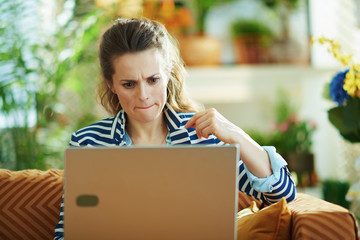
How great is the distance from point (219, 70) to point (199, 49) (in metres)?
0.26

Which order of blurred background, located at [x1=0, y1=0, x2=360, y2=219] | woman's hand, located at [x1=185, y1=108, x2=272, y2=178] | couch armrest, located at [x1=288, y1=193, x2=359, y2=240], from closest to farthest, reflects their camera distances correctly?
1. couch armrest, located at [x1=288, y1=193, x2=359, y2=240]
2. woman's hand, located at [x1=185, y1=108, x2=272, y2=178]
3. blurred background, located at [x1=0, y1=0, x2=360, y2=219]

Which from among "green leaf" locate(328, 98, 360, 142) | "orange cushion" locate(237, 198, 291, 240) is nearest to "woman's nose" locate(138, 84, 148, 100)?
"orange cushion" locate(237, 198, 291, 240)

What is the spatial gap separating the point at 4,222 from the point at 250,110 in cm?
309

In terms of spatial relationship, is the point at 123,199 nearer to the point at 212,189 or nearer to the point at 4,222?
the point at 212,189

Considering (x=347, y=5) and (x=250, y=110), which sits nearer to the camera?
(x=347, y=5)

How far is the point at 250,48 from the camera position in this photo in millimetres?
4363

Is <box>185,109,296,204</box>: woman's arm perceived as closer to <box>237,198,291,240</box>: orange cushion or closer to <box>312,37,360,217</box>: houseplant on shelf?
<box>237,198,291,240</box>: orange cushion

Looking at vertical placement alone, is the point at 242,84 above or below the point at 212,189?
above

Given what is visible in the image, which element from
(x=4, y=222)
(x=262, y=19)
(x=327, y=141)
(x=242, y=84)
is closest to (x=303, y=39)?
(x=262, y=19)

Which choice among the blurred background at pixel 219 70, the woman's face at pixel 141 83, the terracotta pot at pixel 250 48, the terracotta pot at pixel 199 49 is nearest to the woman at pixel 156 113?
the woman's face at pixel 141 83

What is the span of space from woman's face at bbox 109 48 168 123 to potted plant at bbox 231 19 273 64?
2981 millimetres

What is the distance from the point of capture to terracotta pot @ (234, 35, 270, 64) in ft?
14.3

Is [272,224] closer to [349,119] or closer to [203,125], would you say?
[203,125]

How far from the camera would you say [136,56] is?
56.9 inches
